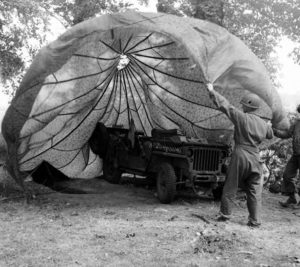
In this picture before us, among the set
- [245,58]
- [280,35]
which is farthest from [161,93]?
[280,35]

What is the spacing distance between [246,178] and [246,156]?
0.39 m

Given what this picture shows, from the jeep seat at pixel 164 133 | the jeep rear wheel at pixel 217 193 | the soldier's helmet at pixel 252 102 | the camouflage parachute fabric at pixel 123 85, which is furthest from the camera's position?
the jeep rear wheel at pixel 217 193

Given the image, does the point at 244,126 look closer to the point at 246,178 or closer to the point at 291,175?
the point at 246,178

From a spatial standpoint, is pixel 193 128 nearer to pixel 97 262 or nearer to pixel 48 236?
pixel 48 236

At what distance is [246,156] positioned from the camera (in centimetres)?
716

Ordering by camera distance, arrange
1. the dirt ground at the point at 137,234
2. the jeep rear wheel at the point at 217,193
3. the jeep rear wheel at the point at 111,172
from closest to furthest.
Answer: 1. the dirt ground at the point at 137,234
2. the jeep rear wheel at the point at 217,193
3. the jeep rear wheel at the point at 111,172

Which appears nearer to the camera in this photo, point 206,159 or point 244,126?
point 244,126

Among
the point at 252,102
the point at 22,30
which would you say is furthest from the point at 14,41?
the point at 252,102

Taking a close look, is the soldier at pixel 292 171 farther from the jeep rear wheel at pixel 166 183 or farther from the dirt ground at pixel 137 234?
the jeep rear wheel at pixel 166 183

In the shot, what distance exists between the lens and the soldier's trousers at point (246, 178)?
23.4 ft

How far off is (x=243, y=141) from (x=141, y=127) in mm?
4756

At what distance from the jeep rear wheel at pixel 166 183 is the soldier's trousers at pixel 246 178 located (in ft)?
4.98

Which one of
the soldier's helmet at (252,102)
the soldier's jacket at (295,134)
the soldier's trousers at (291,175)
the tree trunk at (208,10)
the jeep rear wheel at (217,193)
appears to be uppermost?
the tree trunk at (208,10)

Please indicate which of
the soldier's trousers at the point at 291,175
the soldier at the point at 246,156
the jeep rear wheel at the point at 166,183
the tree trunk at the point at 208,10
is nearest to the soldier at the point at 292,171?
the soldier's trousers at the point at 291,175
